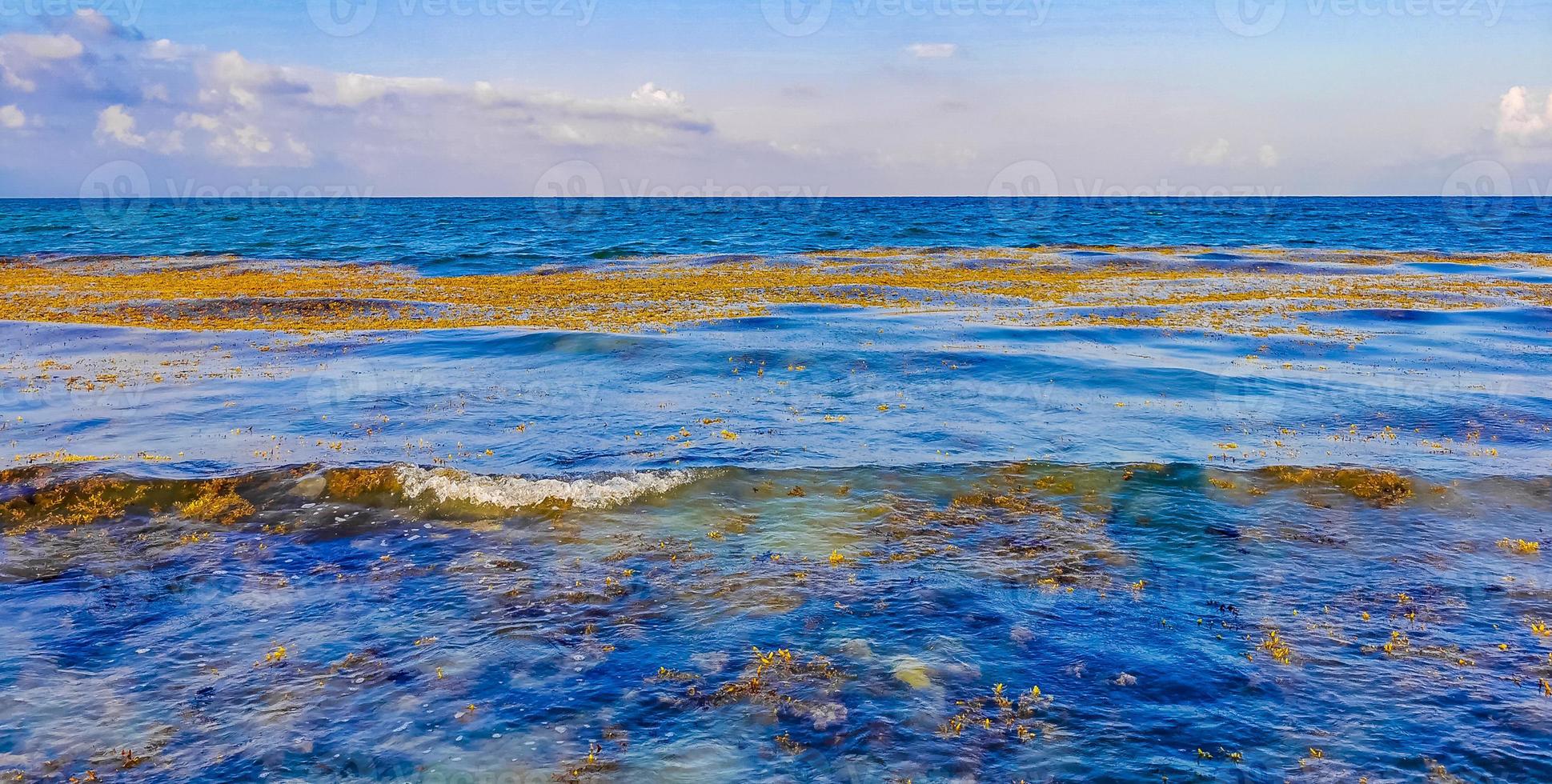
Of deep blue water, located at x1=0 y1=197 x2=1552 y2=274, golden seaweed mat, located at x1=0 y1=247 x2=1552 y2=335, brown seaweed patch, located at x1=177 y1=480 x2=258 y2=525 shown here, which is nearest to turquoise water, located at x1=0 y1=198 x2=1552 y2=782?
brown seaweed patch, located at x1=177 y1=480 x2=258 y2=525

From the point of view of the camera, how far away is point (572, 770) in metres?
6.81

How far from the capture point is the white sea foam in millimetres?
12328

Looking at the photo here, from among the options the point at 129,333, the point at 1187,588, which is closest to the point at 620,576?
→ the point at 1187,588

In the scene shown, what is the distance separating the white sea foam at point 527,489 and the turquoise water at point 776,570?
0.07 m

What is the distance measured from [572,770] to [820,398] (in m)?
12.2

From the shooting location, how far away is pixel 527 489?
12.5m

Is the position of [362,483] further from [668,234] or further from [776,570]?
[668,234]

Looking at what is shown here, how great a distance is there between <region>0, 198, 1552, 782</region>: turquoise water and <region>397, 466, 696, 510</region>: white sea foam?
65 mm

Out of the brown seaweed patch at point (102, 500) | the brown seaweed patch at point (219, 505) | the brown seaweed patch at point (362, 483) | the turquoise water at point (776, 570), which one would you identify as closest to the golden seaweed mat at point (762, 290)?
the turquoise water at point (776, 570)

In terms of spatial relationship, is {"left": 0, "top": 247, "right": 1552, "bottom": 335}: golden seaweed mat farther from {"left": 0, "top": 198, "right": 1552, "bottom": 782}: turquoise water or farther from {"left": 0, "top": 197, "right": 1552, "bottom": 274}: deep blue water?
{"left": 0, "top": 198, "right": 1552, "bottom": 782}: turquoise water

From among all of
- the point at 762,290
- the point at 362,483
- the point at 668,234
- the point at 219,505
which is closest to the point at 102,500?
the point at 219,505

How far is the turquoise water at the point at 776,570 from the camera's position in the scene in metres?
7.14

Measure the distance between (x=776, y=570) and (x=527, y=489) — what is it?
4058 millimetres

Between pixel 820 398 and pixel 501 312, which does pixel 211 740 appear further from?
pixel 501 312
